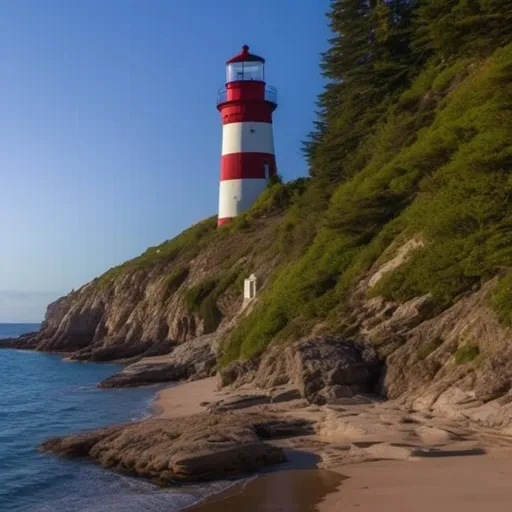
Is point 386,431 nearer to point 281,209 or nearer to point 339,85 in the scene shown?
point 339,85

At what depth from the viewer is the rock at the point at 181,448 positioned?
40.8 ft

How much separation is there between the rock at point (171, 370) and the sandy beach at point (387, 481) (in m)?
16.1

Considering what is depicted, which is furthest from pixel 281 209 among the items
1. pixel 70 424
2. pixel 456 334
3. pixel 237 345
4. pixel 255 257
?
pixel 456 334

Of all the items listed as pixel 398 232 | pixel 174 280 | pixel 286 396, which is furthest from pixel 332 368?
pixel 174 280

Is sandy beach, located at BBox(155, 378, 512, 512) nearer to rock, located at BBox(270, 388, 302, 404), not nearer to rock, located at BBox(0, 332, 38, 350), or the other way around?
rock, located at BBox(270, 388, 302, 404)

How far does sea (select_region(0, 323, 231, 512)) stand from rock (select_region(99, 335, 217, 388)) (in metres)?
1.11

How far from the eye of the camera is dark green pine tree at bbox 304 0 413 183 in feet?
104

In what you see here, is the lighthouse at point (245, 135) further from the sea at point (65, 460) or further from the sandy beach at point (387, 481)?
the sandy beach at point (387, 481)

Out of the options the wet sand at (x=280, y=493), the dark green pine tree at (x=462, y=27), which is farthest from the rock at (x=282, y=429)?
the dark green pine tree at (x=462, y=27)

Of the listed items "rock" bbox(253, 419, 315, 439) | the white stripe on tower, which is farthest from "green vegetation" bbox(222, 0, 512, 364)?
the white stripe on tower

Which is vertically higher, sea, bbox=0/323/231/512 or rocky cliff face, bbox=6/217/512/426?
rocky cliff face, bbox=6/217/512/426

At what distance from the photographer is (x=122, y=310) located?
51375mm

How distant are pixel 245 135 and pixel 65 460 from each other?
36027 millimetres

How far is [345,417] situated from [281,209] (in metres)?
32.2
